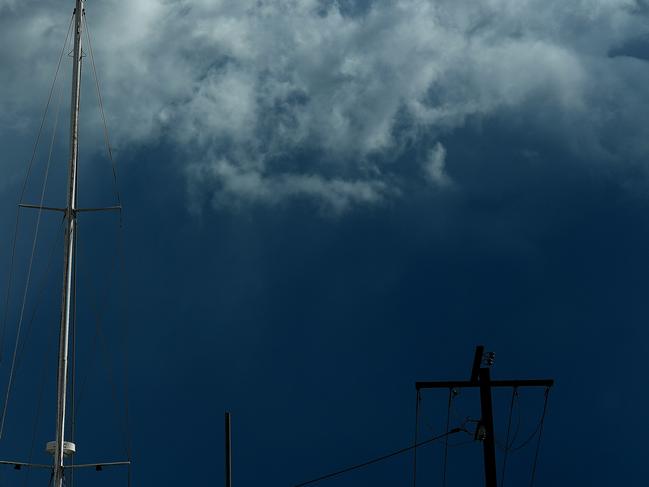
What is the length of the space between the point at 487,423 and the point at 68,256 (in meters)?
13.6

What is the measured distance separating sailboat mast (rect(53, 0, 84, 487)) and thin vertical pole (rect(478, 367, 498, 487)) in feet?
40.9

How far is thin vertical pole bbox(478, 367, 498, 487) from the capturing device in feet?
131

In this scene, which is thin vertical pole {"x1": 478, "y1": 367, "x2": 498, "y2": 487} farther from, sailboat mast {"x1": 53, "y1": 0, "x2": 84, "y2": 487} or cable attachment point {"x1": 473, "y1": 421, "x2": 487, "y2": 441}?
sailboat mast {"x1": 53, "y1": 0, "x2": 84, "y2": 487}

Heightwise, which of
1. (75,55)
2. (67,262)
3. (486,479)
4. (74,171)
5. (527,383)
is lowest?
(486,479)

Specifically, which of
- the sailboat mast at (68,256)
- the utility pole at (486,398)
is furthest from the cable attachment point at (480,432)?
the sailboat mast at (68,256)

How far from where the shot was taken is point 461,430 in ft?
140

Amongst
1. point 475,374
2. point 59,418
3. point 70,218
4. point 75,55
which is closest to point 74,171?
point 70,218

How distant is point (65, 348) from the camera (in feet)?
131

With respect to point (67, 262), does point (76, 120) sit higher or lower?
higher

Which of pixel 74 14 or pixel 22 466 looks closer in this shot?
pixel 22 466

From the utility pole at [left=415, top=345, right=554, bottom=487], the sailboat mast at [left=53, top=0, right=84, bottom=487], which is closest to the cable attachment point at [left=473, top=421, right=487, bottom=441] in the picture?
the utility pole at [left=415, top=345, right=554, bottom=487]

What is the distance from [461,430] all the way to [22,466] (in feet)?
44.6

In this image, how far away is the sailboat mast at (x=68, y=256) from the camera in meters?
39.3

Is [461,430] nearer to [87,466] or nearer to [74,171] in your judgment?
[87,466]
